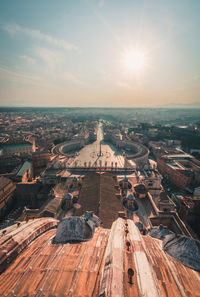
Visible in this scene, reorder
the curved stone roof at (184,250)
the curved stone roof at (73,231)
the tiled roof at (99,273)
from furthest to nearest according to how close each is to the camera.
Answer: the curved stone roof at (73,231)
the curved stone roof at (184,250)
the tiled roof at (99,273)

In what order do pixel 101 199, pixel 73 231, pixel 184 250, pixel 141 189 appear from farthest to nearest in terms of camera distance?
1. pixel 141 189
2. pixel 101 199
3. pixel 73 231
4. pixel 184 250

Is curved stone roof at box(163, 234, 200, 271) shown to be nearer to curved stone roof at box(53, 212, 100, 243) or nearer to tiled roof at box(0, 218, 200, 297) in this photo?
tiled roof at box(0, 218, 200, 297)

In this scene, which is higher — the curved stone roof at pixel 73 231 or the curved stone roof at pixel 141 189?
the curved stone roof at pixel 73 231

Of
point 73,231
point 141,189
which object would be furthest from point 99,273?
point 141,189

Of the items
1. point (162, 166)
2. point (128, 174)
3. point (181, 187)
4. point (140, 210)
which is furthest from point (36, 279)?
point (162, 166)

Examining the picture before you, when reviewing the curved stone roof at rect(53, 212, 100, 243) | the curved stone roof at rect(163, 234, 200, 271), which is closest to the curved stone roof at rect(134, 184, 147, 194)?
the curved stone roof at rect(163, 234, 200, 271)

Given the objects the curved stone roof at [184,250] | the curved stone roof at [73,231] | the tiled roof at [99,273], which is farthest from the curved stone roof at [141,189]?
the tiled roof at [99,273]

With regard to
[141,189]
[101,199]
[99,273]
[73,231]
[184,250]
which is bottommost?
[141,189]

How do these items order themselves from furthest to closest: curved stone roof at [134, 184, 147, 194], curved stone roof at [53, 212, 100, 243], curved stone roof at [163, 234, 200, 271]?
curved stone roof at [134, 184, 147, 194]
curved stone roof at [53, 212, 100, 243]
curved stone roof at [163, 234, 200, 271]

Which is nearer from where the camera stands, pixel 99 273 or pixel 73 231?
pixel 99 273

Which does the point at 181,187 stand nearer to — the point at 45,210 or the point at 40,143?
the point at 45,210

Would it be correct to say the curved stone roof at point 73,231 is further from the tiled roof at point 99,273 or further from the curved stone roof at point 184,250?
the curved stone roof at point 184,250

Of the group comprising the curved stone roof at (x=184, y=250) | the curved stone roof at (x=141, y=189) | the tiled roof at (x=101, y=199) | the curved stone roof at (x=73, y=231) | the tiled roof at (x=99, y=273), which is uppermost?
the tiled roof at (x=99, y=273)

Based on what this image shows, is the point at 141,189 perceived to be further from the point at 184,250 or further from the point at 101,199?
the point at 184,250
